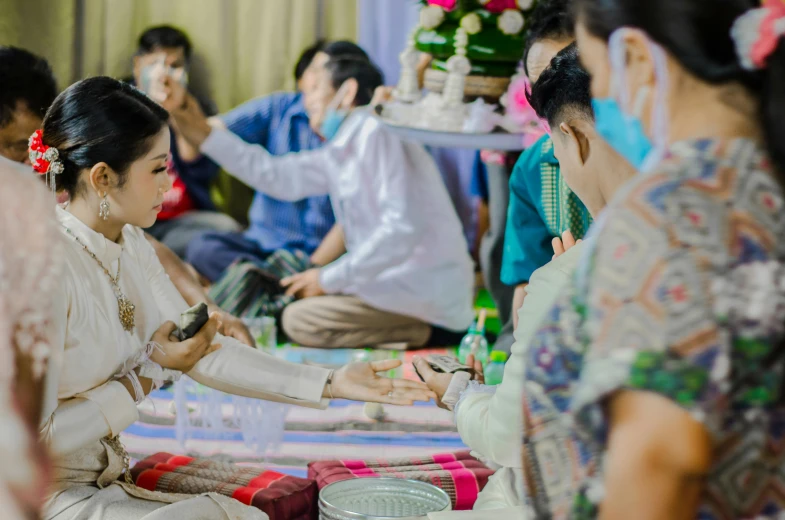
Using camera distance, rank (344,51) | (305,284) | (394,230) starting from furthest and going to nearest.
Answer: (344,51) < (305,284) < (394,230)

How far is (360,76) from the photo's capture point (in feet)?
12.1

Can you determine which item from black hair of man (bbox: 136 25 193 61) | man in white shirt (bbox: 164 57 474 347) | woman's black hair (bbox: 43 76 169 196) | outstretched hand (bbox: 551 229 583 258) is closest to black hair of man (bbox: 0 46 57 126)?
woman's black hair (bbox: 43 76 169 196)

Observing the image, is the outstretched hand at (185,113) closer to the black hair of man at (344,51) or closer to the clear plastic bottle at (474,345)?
the black hair of man at (344,51)

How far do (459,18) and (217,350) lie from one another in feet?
4.42

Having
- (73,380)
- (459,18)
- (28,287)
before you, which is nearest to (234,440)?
(73,380)

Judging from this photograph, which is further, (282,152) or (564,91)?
(282,152)

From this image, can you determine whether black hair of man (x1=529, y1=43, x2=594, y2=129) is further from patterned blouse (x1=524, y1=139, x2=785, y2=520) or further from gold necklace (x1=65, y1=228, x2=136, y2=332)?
gold necklace (x1=65, y1=228, x2=136, y2=332)

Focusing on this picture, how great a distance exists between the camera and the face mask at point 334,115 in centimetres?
366

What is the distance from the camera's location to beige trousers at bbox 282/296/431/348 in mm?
3342

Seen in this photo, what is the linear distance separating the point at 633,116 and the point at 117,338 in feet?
3.33

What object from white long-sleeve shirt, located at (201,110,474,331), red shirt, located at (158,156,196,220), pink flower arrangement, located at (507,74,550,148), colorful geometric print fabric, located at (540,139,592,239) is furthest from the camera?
red shirt, located at (158,156,196,220)

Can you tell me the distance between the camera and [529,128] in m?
2.48

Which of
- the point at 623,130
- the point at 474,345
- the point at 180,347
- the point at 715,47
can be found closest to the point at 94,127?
the point at 180,347

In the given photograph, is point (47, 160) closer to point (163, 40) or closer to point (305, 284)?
point (305, 284)
